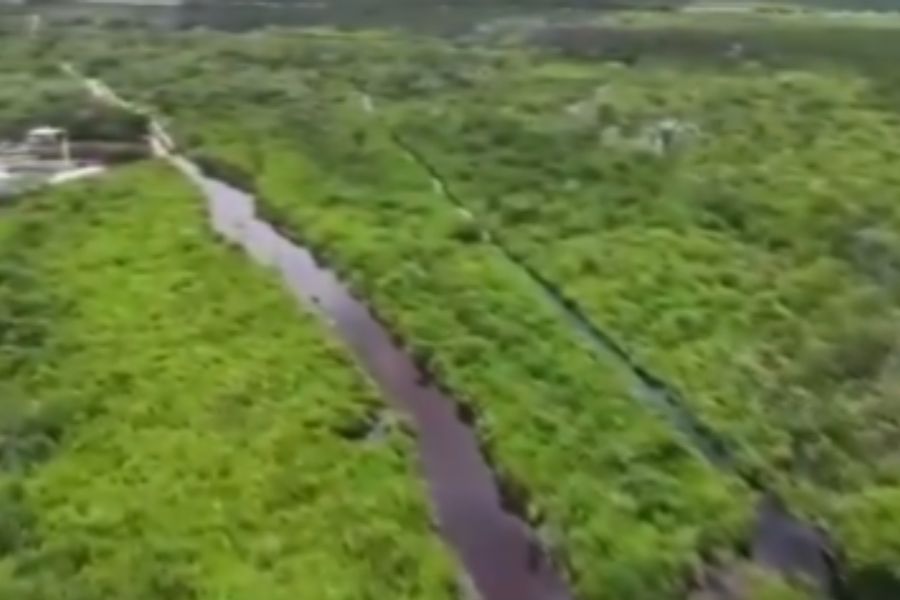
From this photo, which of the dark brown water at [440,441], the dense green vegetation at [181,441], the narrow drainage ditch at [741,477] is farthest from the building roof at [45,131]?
the narrow drainage ditch at [741,477]

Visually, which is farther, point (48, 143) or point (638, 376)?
point (48, 143)

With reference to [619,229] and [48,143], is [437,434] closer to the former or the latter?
[619,229]

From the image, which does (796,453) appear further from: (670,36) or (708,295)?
(670,36)

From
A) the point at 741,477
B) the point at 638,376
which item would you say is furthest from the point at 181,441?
the point at 741,477

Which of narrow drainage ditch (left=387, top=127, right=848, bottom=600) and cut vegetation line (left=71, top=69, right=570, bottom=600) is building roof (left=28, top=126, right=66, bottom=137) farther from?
narrow drainage ditch (left=387, top=127, right=848, bottom=600)

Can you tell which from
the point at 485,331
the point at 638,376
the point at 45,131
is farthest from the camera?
the point at 45,131

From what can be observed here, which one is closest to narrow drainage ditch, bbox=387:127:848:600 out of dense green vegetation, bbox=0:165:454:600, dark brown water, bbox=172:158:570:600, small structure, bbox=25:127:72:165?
dark brown water, bbox=172:158:570:600
